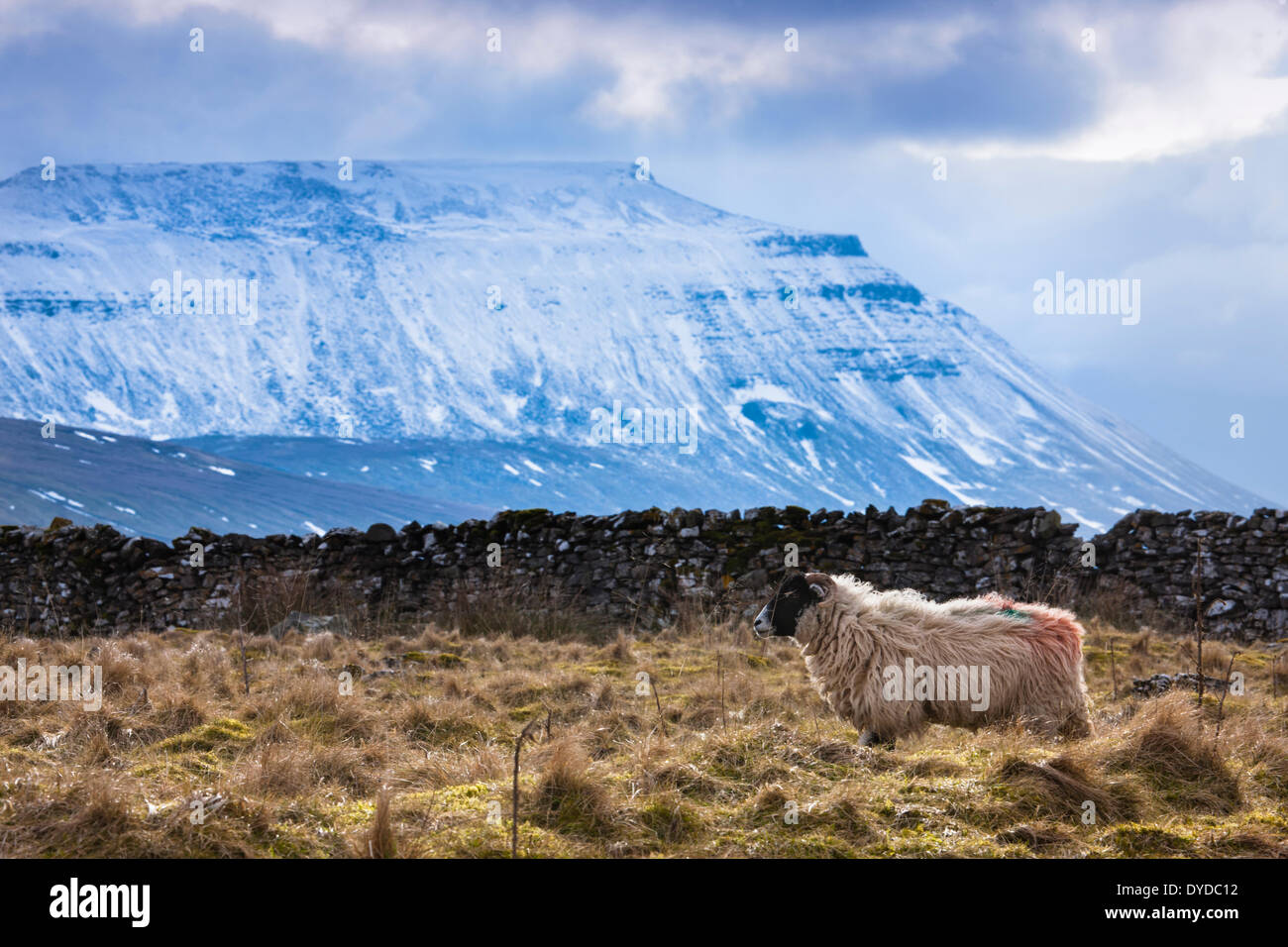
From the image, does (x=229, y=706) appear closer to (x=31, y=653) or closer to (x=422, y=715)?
(x=422, y=715)

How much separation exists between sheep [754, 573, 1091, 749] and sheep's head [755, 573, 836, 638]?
11 millimetres

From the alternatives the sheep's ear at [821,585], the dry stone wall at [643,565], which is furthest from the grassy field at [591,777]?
the dry stone wall at [643,565]

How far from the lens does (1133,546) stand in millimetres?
17266

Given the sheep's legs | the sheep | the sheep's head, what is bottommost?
the sheep's legs

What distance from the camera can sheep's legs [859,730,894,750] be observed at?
7477mm

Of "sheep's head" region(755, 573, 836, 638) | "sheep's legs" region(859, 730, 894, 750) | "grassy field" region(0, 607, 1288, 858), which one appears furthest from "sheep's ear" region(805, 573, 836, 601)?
"sheep's legs" region(859, 730, 894, 750)

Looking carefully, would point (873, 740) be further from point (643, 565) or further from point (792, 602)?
point (643, 565)

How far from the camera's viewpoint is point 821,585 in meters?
8.21

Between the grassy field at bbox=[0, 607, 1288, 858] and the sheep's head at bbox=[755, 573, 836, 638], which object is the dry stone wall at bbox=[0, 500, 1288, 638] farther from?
the sheep's head at bbox=[755, 573, 836, 638]

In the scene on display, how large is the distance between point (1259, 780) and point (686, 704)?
4.36 m

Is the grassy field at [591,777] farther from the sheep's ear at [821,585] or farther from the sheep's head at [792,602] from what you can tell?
the sheep's ear at [821,585]

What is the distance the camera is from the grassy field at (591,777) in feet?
17.2
